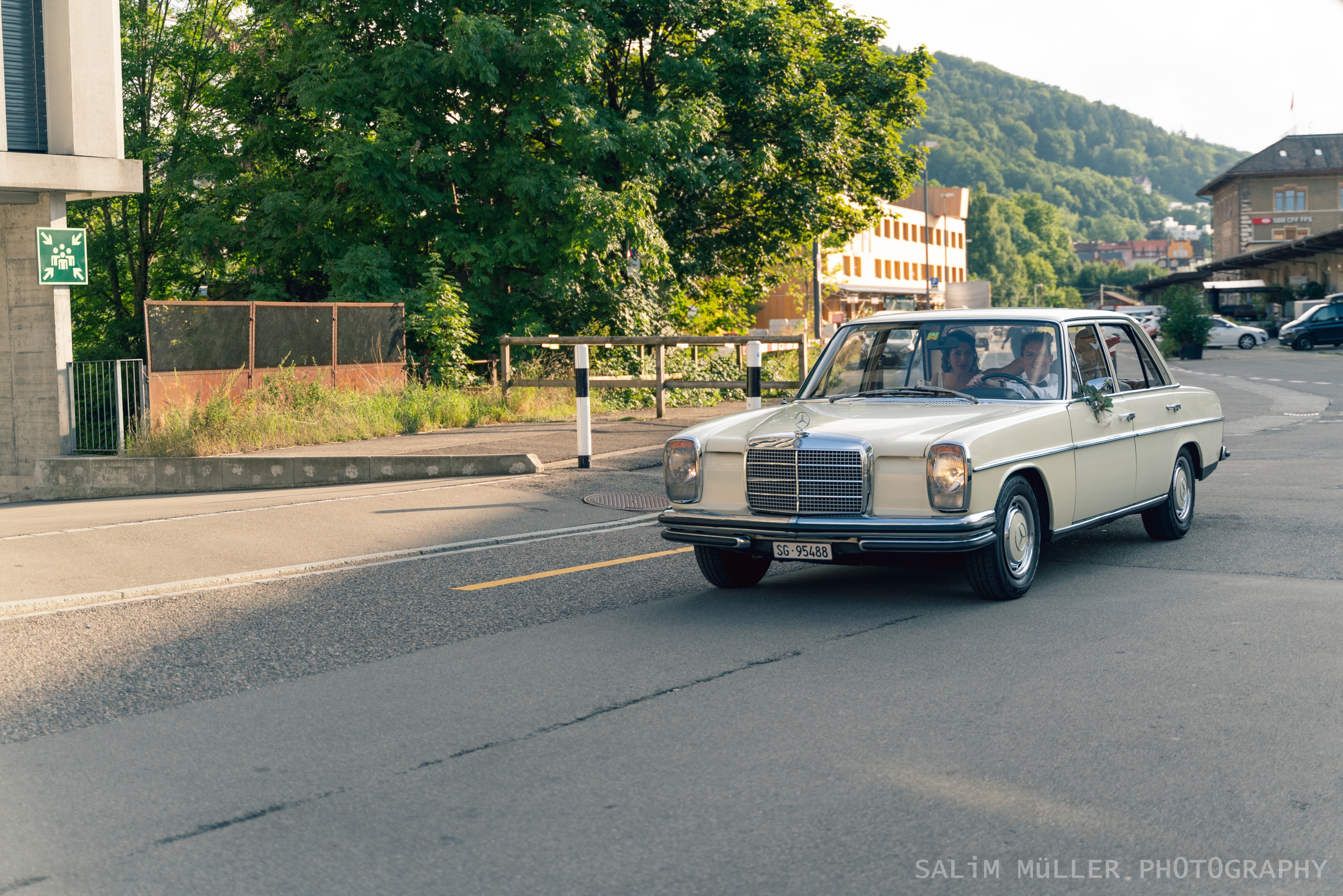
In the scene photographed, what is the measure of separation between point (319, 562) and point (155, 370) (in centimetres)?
962

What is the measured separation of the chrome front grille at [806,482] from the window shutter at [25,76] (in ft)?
53.0

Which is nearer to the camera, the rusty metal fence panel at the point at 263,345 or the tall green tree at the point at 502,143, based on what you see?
the rusty metal fence panel at the point at 263,345

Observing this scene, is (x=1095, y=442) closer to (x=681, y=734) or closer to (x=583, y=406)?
(x=681, y=734)

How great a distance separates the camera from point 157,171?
27328 millimetres

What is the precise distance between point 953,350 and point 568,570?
2852 millimetres

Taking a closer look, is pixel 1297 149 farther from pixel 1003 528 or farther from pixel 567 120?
pixel 1003 528

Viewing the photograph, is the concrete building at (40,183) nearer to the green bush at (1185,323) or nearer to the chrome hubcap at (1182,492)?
the chrome hubcap at (1182,492)

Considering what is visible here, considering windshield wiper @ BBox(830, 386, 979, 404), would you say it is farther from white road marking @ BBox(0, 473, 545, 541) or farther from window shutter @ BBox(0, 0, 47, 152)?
window shutter @ BBox(0, 0, 47, 152)

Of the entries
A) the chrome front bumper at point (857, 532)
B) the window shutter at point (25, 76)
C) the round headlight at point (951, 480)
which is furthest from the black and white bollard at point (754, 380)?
the window shutter at point (25, 76)

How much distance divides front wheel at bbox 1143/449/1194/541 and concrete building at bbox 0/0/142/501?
15.4 metres

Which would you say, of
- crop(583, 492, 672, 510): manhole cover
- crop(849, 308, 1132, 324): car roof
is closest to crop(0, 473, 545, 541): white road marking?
crop(583, 492, 672, 510): manhole cover

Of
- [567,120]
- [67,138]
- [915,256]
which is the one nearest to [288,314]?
[67,138]

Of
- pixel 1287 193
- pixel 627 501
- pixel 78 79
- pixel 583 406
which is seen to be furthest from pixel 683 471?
pixel 1287 193

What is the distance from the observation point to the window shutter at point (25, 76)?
19.2 metres
